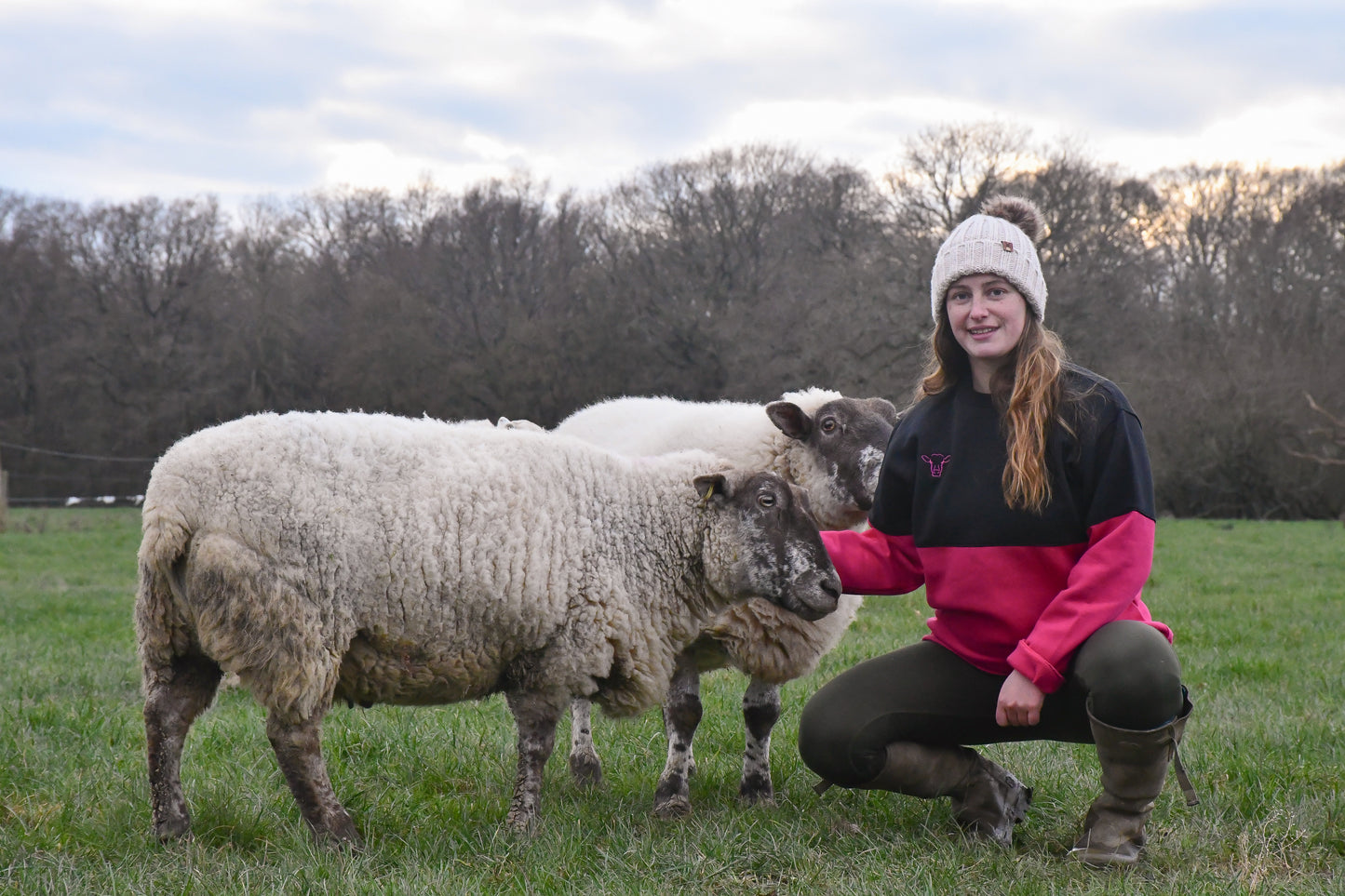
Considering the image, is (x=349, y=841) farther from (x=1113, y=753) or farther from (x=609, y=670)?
(x=1113, y=753)

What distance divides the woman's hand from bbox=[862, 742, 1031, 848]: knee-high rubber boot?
0.41 metres

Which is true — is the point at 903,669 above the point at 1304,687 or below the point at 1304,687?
above

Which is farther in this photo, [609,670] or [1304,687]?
[1304,687]

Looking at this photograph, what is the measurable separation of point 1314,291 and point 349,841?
29589mm

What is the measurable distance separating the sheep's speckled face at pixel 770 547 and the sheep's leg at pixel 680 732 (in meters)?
0.56

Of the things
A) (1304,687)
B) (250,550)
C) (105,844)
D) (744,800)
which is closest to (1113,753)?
(744,800)

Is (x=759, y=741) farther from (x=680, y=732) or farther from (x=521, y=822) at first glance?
(x=521, y=822)

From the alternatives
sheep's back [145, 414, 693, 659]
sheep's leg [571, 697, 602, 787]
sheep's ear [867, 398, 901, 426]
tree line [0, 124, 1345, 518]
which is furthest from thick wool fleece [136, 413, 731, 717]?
tree line [0, 124, 1345, 518]

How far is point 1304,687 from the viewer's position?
6.20 meters

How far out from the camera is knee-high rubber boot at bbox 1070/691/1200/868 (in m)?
3.22

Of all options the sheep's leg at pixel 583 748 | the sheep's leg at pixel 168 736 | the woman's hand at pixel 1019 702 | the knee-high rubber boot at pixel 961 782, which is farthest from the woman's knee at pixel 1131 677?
the sheep's leg at pixel 168 736

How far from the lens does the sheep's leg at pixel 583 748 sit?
4668 millimetres

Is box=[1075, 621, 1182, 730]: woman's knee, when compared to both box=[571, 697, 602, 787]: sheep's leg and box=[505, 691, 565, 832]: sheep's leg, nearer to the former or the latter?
box=[505, 691, 565, 832]: sheep's leg

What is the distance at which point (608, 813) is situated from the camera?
398 cm
